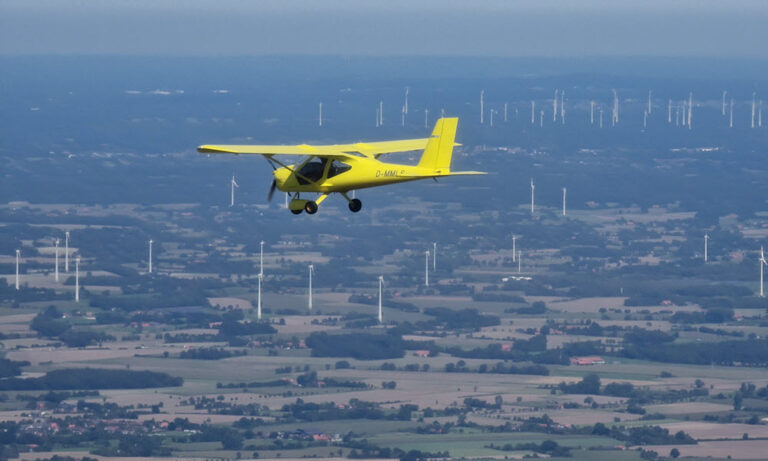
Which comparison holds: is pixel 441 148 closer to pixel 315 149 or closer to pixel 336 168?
pixel 336 168

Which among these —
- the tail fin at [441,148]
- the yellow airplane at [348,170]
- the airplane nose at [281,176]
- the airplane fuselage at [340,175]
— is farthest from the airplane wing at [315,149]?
the tail fin at [441,148]

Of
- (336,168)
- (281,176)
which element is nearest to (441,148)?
(336,168)

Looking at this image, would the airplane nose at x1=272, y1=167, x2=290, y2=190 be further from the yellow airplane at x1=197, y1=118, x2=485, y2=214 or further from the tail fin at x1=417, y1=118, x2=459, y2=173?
the tail fin at x1=417, y1=118, x2=459, y2=173

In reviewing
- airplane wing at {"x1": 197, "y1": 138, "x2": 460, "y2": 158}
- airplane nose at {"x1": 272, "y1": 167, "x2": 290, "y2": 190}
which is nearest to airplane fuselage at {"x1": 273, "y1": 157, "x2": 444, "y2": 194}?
airplane nose at {"x1": 272, "y1": 167, "x2": 290, "y2": 190}

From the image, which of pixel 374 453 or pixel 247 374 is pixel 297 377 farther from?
pixel 374 453

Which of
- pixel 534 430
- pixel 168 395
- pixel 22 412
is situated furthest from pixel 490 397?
pixel 22 412

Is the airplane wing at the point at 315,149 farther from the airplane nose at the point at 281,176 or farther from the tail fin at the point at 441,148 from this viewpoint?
the tail fin at the point at 441,148
